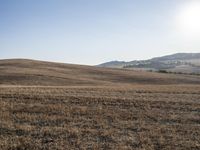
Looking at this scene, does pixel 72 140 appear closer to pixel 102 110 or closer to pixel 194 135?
pixel 194 135

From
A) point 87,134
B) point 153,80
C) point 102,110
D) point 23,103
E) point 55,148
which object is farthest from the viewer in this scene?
point 153,80

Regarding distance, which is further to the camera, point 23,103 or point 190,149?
point 23,103

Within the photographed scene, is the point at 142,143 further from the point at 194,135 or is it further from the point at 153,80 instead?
the point at 153,80

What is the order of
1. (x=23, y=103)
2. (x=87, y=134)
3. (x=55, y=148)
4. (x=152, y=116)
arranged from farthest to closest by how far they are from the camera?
1. (x=23, y=103)
2. (x=152, y=116)
3. (x=87, y=134)
4. (x=55, y=148)

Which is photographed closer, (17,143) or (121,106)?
(17,143)

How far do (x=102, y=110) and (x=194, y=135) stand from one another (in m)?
6.60

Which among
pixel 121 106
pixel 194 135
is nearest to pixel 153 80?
pixel 121 106

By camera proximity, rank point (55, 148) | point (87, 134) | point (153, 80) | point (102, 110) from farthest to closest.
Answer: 1. point (153, 80)
2. point (102, 110)
3. point (87, 134)
4. point (55, 148)

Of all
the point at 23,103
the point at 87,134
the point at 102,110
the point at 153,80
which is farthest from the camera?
the point at 153,80

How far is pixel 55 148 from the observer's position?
12641 mm

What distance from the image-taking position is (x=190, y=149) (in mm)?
12766

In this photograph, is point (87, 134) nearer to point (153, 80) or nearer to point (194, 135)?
point (194, 135)

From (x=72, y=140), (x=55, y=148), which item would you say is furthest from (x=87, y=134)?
(x=55, y=148)

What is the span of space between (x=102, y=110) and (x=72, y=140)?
652 cm
